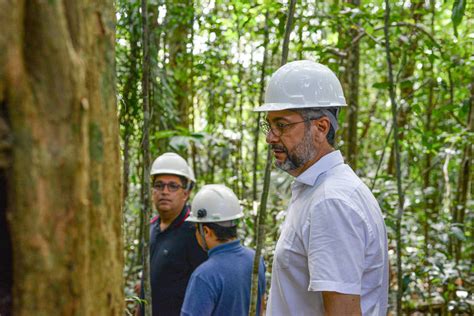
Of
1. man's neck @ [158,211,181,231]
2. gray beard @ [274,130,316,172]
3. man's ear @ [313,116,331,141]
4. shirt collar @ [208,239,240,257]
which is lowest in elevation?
man's neck @ [158,211,181,231]

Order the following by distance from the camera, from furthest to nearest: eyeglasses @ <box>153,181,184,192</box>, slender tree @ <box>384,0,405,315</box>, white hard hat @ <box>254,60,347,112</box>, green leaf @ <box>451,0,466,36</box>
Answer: eyeglasses @ <box>153,181,184,192</box> → slender tree @ <box>384,0,405,315</box> → green leaf @ <box>451,0,466,36</box> → white hard hat @ <box>254,60,347,112</box>

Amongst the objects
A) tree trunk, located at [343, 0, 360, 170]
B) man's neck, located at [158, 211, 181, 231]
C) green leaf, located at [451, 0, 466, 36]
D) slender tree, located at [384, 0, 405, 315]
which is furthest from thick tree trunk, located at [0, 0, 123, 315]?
tree trunk, located at [343, 0, 360, 170]

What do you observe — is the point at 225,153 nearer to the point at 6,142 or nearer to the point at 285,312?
the point at 285,312

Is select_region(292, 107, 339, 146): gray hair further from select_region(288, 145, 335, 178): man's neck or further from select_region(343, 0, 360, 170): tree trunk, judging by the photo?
select_region(343, 0, 360, 170): tree trunk

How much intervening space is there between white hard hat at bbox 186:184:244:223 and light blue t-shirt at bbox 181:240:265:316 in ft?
0.83

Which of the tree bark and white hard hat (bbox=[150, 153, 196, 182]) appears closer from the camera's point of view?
white hard hat (bbox=[150, 153, 196, 182])

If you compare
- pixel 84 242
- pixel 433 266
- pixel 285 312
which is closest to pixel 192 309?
pixel 285 312

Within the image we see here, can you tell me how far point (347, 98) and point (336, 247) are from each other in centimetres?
522

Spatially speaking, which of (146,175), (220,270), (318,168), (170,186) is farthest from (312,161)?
(170,186)

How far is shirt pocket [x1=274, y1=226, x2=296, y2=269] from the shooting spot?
7.22 feet

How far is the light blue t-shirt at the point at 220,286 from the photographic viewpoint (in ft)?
10.6

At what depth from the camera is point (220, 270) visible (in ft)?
10.8

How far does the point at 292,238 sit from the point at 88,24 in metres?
1.21

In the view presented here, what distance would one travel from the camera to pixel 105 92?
4.25 feet
